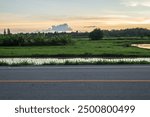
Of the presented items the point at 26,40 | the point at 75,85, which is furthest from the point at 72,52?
the point at 75,85

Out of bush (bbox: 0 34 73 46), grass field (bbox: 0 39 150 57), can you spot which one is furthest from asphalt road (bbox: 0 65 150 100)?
bush (bbox: 0 34 73 46)

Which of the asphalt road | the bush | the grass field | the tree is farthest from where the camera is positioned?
the tree

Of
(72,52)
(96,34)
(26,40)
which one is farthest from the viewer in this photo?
(96,34)

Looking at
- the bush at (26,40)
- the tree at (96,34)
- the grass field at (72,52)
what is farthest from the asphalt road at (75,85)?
the tree at (96,34)

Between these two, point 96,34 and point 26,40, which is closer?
point 26,40

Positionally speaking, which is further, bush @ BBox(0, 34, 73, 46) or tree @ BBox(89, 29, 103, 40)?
tree @ BBox(89, 29, 103, 40)

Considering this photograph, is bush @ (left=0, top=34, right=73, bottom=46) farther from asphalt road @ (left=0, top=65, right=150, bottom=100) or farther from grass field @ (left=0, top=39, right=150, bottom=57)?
asphalt road @ (left=0, top=65, right=150, bottom=100)

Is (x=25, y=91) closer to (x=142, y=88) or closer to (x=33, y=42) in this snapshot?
(x=142, y=88)

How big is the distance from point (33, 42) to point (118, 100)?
32702 mm

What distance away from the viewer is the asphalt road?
Result: 358 inches

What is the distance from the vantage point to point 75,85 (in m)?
10.6

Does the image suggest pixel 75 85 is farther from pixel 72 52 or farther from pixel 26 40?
pixel 26 40

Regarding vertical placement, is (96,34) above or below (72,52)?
below

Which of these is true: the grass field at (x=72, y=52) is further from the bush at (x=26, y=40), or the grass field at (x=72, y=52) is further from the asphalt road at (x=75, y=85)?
the asphalt road at (x=75, y=85)
